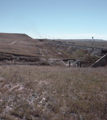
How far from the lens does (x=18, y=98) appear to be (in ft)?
21.1

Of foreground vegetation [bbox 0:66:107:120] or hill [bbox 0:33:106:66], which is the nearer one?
foreground vegetation [bbox 0:66:107:120]

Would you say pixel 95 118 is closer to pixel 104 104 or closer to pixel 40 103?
pixel 104 104

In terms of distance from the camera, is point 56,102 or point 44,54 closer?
point 56,102

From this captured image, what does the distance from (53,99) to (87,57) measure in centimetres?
2637

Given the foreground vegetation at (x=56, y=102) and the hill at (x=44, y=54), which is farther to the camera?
the hill at (x=44, y=54)

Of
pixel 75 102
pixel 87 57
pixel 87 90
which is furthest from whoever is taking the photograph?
pixel 87 57

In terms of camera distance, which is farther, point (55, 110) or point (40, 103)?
point (40, 103)

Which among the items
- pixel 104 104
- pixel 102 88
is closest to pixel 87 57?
pixel 102 88

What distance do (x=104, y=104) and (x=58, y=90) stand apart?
2310 millimetres

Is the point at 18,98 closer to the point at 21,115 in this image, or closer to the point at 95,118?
the point at 21,115

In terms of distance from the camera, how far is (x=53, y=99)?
614 centimetres

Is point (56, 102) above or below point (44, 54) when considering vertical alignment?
above

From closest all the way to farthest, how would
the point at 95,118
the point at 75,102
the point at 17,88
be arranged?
the point at 95,118 < the point at 75,102 < the point at 17,88

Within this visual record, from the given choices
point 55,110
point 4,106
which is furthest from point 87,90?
point 4,106
